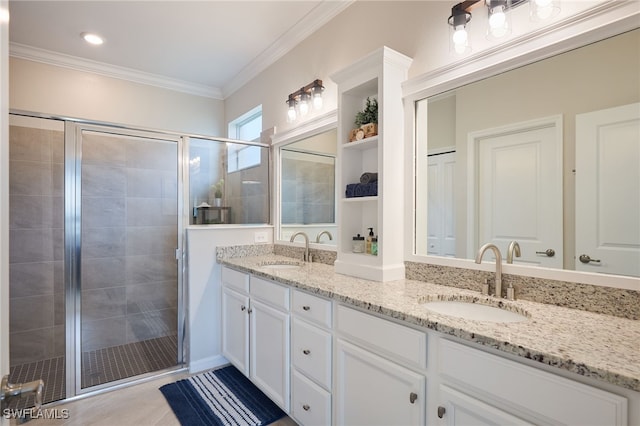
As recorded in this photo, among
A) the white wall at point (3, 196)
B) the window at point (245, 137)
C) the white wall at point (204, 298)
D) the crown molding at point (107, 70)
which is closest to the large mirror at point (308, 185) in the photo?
the window at point (245, 137)

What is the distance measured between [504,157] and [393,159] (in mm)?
554

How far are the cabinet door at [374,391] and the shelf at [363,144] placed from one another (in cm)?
109

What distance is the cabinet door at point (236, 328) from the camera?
88.6 inches

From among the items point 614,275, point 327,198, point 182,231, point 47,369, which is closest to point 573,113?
point 614,275

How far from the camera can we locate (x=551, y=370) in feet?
2.86

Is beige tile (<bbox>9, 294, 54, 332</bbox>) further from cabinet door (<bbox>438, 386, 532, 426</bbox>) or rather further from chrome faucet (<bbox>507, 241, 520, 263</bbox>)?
chrome faucet (<bbox>507, 241, 520, 263</bbox>)

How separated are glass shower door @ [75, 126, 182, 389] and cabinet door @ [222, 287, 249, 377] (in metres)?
0.43

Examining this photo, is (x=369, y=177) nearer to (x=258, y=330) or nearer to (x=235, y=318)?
(x=258, y=330)

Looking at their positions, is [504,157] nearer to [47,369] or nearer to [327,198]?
[327,198]

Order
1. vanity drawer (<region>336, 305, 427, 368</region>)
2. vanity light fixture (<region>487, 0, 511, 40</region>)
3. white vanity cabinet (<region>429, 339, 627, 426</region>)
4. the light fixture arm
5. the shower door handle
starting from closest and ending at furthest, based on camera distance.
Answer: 1. the shower door handle
2. white vanity cabinet (<region>429, 339, 627, 426</region>)
3. vanity drawer (<region>336, 305, 427, 368</region>)
4. vanity light fixture (<region>487, 0, 511, 40</region>)
5. the light fixture arm

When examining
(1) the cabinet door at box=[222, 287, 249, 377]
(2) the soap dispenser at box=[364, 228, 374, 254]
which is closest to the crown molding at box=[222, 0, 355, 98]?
(2) the soap dispenser at box=[364, 228, 374, 254]

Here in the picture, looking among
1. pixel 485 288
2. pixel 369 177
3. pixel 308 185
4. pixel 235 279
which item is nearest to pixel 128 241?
pixel 235 279

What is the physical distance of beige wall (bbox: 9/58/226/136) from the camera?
299cm

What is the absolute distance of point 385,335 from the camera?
129 centimetres
